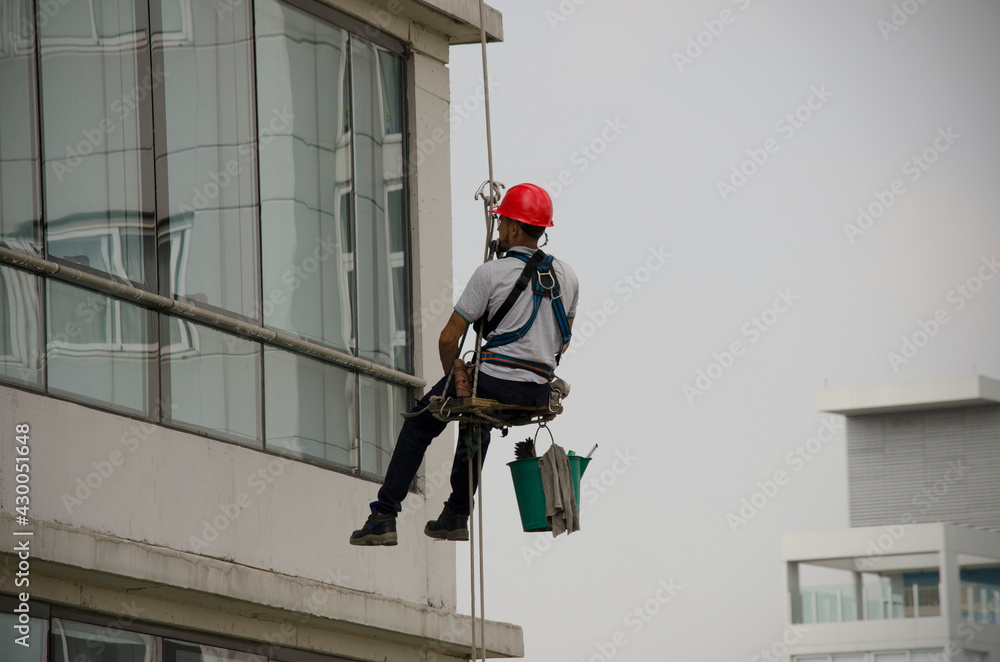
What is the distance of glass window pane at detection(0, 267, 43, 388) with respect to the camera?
8891 mm

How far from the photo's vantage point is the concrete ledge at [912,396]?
6662 cm

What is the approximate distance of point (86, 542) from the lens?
8742 millimetres

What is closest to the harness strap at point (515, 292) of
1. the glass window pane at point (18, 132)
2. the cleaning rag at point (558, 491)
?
the cleaning rag at point (558, 491)

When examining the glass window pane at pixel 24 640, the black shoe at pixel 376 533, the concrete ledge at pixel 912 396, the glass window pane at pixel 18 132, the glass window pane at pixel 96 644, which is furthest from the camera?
the concrete ledge at pixel 912 396

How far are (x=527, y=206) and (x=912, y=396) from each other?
62131mm

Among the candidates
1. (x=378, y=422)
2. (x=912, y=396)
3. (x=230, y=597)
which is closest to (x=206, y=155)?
(x=378, y=422)

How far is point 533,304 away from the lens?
356 inches

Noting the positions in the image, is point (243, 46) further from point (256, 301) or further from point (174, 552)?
point (174, 552)

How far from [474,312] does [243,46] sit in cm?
315

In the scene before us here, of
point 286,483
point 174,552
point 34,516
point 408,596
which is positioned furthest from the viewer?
point 408,596

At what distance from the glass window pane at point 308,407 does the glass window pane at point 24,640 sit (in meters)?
2.25

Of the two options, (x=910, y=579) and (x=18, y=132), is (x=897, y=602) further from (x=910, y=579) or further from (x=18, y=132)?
(x=18, y=132)

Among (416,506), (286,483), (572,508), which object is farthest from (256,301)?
(572,508)

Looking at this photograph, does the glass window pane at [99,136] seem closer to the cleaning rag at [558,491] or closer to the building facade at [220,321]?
the building facade at [220,321]
